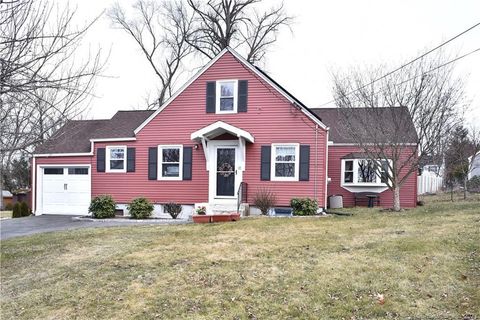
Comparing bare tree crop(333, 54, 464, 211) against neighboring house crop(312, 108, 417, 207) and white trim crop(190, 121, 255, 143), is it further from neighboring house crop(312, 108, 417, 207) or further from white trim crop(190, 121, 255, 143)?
white trim crop(190, 121, 255, 143)

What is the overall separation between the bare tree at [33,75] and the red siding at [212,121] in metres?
9.94

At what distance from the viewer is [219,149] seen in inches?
590

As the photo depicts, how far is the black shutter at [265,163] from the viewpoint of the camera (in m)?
14.5

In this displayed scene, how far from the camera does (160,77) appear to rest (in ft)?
105

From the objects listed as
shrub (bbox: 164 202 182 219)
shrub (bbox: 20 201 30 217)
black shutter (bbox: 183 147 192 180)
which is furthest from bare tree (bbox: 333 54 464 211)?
shrub (bbox: 20 201 30 217)

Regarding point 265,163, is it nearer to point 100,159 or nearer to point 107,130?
point 100,159

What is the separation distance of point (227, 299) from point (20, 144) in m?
3.32

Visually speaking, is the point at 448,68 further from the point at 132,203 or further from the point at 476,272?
the point at 132,203

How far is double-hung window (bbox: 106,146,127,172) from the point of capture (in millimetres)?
16172

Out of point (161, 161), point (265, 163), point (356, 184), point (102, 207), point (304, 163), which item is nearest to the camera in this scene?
point (304, 163)

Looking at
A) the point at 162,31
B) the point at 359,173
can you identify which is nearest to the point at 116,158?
the point at 359,173

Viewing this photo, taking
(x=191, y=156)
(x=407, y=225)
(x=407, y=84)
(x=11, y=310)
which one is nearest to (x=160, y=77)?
(x=191, y=156)

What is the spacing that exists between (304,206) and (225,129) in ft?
13.3

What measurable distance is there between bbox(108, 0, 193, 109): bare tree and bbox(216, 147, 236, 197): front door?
1806 centimetres
